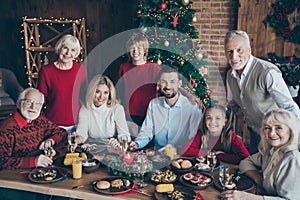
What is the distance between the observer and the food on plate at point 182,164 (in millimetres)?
2100

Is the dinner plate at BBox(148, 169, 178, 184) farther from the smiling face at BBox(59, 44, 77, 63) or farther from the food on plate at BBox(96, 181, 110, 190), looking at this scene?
the smiling face at BBox(59, 44, 77, 63)

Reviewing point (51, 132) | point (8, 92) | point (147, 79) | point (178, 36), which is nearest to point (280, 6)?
point (178, 36)

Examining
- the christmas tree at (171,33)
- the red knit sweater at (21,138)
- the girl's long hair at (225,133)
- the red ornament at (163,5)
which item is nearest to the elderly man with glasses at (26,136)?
the red knit sweater at (21,138)

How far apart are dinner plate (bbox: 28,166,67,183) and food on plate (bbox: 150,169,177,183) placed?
53 centimetres

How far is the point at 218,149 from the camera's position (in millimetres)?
2377

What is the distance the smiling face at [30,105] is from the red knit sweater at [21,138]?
0.14 ft

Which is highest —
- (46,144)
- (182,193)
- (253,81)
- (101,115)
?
(253,81)

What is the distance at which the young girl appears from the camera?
2.34m

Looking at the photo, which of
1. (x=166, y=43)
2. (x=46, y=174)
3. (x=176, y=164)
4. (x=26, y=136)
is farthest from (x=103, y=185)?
(x=166, y=43)

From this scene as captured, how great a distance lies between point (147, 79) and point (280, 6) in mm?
2108

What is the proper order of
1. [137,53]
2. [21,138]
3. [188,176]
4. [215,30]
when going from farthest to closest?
[215,30] < [137,53] < [21,138] < [188,176]

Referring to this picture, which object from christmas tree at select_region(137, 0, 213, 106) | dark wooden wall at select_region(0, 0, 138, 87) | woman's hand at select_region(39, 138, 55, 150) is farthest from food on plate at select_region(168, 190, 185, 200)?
dark wooden wall at select_region(0, 0, 138, 87)

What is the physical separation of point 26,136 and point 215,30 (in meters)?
3.02

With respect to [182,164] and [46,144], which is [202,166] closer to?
[182,164]
